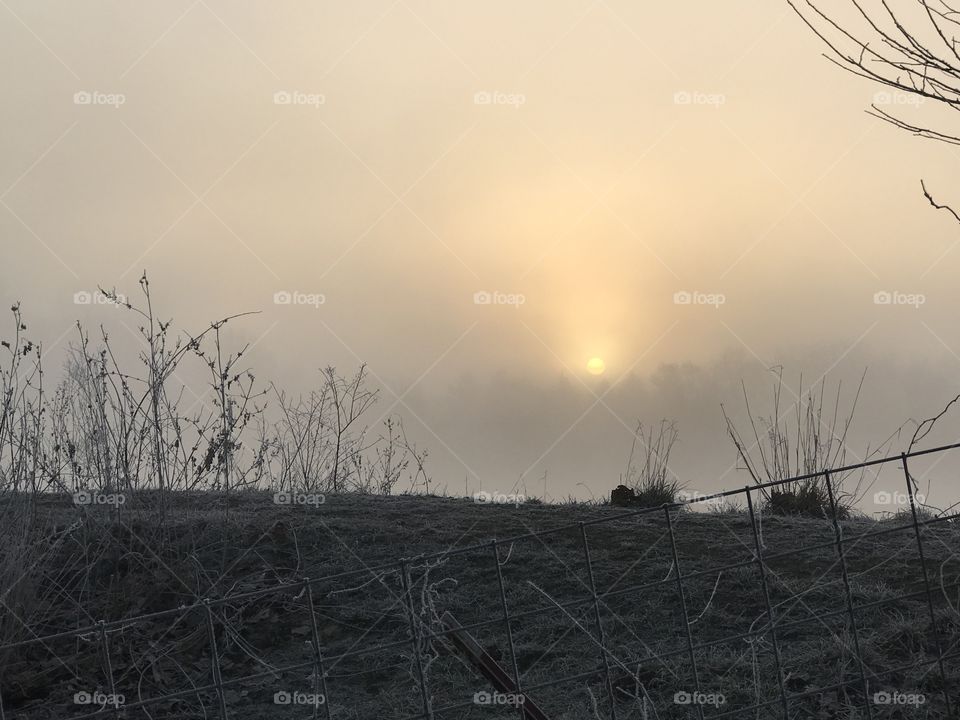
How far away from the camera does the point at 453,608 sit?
6285 millimetres

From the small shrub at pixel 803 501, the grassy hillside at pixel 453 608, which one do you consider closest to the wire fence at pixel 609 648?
the grassy hillside at pixel 453 608

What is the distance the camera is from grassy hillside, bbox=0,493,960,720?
524 cm

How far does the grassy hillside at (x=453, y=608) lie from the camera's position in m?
5.24

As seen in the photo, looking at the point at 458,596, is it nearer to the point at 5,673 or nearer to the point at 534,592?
the point at 534,592

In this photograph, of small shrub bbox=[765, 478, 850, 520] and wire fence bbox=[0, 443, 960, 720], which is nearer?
wire fence bbox=[0, 443, 960, 720]

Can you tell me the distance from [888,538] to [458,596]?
327cm

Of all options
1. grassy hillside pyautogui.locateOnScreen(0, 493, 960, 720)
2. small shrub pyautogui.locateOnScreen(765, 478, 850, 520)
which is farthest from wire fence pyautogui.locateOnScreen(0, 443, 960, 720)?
small shrub pyautogui.locateOnScreen(765, 478, 850, 520)

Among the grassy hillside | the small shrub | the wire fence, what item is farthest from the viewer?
the small shrub

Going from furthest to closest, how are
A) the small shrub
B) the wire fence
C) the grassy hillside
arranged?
1. the small shrub
2. the grassy hillside
3. the wire fence

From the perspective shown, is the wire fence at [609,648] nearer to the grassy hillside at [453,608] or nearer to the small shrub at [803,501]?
the grassy hillside at [453,608]

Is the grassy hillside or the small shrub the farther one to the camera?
the small shrub

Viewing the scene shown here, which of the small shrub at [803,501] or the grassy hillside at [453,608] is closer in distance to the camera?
the grassy hillside at [453,608]

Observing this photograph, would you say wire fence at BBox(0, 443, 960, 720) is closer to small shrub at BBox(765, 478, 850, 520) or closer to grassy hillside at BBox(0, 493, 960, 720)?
grassy hillside at BBox(0, 493, 960, 720)

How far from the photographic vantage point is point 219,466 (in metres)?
7.24
